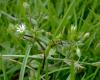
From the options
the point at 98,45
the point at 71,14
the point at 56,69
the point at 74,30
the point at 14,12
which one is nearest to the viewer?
the point at 74,30

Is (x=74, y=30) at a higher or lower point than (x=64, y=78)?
higher

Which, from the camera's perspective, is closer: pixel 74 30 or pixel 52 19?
pixel 74 30

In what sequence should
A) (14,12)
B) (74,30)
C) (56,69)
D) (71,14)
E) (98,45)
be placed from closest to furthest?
(74,30) → (56,69) → (98,45) → (71,14) → (14,12)

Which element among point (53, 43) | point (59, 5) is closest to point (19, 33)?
point (53, 43)

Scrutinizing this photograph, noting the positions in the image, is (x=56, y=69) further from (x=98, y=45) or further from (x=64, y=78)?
(x=98, y=45)

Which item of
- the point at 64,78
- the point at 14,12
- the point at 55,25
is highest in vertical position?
the point at 14,12

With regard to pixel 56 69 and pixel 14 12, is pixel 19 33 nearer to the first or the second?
pixel 56 69
